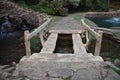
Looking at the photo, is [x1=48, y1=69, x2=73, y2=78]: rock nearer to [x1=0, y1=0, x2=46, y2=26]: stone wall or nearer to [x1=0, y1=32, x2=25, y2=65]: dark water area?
[x1=0, y1=32, x2=25, y2=65]: dark water area

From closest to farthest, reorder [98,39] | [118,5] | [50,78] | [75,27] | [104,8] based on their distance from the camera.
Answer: [50,78], [98,39], [75,27], [104,8], [118,5]

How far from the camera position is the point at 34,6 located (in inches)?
709

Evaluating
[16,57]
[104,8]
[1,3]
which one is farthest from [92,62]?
[104,8]

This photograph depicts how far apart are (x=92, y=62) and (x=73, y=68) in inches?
23.5

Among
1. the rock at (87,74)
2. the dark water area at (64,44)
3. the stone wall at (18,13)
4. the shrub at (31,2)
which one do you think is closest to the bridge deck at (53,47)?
the dark water area at (64,44)

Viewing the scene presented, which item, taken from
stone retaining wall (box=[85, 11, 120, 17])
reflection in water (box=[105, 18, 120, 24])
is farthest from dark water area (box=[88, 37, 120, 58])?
stone retaining wall (box=[85, 11, 120, 17])

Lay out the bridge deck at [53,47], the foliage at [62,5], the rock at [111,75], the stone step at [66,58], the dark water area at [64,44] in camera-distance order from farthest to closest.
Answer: the foliage at [62,5] → the dark water area at [64,44] → the bridge deck at [53,47] → the stone step at [66,58] → the rock at [111,75]

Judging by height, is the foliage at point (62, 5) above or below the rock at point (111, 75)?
below

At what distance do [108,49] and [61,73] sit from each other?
20.8 ft

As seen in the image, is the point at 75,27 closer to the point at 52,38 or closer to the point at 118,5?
the point at 52,38

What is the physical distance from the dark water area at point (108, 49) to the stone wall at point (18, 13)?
4944 millimetres

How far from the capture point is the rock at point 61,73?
503cm

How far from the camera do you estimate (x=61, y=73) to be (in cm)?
512

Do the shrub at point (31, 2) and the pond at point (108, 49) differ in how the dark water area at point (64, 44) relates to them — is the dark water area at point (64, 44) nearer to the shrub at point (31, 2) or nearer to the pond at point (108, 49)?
the pond at point (108, 49)
